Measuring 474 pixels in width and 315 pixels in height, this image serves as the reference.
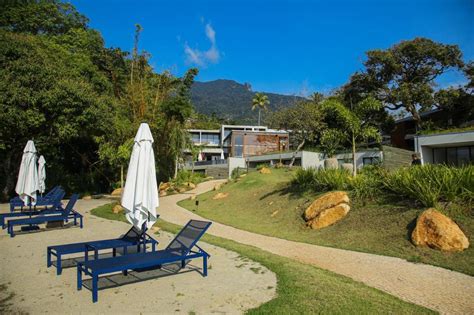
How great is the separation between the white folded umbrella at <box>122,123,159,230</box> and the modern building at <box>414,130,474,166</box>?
21949mm

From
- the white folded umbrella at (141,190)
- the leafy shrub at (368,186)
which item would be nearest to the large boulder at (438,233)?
the leafy shrub at (368,186)

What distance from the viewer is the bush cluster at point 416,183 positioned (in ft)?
30.2

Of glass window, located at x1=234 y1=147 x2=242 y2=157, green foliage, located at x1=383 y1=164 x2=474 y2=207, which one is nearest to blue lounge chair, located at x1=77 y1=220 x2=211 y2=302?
green foliage, located at x1=383 y1=164 x2=474 y2=207

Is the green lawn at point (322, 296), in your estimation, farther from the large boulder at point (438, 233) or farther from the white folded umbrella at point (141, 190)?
the large boulder at point (438, 233)

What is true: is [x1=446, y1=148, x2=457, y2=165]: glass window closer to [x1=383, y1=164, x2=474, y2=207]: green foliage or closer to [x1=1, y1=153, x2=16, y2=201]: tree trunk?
[x1=383, y1=164, x2=474, y2=207]: green foliage

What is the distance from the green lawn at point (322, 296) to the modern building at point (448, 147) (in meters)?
21.2

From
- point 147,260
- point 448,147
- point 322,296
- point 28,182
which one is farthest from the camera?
point 448,147

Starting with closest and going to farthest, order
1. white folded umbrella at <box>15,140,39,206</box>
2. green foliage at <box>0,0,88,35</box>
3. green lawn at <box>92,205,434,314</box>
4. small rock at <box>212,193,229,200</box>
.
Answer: green lawn at <box>92,205,434,314</box>, white folded umbrella at <box>15,140,39,206</box>, small rock at <box>212,193,229,200</box>, green foliage at <box>0,0,88,35</box>

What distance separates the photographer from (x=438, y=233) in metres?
7.90

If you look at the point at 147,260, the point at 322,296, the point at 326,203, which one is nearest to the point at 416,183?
the point at 326,203

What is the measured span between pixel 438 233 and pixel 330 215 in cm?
349

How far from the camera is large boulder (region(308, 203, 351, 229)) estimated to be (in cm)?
1096

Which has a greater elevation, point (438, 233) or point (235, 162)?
point (235, 162)

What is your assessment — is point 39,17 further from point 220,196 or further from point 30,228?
point 30,228
